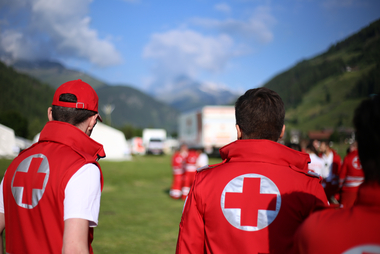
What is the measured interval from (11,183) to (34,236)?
39 centimetres

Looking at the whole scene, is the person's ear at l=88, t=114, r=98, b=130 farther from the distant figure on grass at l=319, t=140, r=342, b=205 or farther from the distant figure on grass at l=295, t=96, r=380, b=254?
the distant figure on grass at l=319, t=140, r=342, b=205

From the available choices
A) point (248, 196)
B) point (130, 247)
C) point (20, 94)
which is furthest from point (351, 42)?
point (20, 94)

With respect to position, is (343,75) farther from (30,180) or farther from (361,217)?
(30,180)

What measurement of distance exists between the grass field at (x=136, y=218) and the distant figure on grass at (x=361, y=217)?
545cm

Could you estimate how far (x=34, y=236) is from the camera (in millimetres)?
1807

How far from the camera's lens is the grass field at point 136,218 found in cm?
634

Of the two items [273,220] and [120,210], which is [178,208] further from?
[273,220]

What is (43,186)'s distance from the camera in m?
1.79

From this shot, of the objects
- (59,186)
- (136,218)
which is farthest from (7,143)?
(59,186)

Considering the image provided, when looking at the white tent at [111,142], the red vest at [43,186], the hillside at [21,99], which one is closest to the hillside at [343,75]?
the red vest at [43,186]

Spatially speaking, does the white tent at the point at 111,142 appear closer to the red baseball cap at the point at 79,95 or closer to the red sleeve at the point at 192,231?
the red baseball cap at the point at 79,95

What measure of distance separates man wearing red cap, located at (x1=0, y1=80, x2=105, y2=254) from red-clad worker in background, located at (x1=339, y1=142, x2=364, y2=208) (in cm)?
591

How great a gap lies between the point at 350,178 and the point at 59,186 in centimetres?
626

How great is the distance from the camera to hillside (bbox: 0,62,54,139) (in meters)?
10.2
